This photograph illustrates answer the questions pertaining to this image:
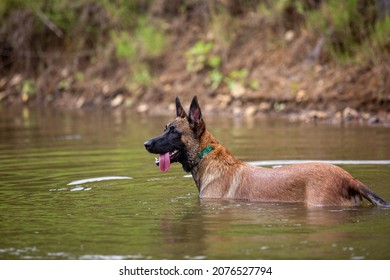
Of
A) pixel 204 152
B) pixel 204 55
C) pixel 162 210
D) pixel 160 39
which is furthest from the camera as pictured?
pixel 160 39

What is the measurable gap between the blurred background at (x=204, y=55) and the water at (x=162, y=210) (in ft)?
10.3

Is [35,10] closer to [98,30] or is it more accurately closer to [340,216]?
[98,30]

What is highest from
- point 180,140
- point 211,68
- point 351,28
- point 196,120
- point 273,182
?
point 351,28

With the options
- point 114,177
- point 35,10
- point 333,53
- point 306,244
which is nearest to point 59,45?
point 35,10

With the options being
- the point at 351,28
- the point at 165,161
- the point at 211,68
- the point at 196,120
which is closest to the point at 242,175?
the point at 196,120

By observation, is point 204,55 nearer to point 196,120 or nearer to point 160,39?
point 160,39

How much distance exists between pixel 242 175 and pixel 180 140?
0.96 meters

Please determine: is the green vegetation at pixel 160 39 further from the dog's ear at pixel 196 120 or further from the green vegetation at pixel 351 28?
the dog's ear at pixel 196 120

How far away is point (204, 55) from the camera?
86.5ft

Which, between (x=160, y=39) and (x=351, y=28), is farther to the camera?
(x=160, y=39)

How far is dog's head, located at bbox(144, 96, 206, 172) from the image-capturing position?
417 inches

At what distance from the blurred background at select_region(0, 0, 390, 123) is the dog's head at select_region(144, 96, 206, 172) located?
9.38 m

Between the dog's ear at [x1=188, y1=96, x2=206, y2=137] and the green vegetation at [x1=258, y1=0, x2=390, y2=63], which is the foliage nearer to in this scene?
the green vegetation at [x1=258, y1=0, x2=390, y2=63]

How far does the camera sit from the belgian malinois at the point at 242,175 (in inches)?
367
